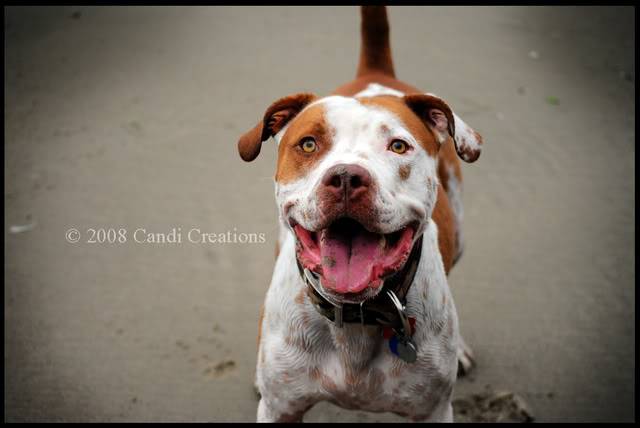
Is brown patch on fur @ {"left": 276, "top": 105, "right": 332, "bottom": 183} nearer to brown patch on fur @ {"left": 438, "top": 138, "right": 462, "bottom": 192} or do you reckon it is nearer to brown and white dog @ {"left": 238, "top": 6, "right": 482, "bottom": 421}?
brown and white dog @ {"left": 238, "top": 6, "right": 482, "bottom": 421}

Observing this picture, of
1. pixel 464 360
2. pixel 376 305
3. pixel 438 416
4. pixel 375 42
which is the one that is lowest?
pixel 464 360

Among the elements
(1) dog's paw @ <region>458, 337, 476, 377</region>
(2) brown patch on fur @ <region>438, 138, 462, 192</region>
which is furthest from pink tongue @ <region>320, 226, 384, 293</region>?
(1) dog's paw @ <region>458, 337, 476, 377</region>

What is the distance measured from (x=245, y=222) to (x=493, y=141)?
2.52 meters

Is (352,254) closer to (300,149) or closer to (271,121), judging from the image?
(300,149)

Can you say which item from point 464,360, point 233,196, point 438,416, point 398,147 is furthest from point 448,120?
point 233,196

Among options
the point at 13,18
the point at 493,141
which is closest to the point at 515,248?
the point at 493,141

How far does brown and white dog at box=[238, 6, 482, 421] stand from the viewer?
1.96 metres

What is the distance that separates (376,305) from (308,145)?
63 cm

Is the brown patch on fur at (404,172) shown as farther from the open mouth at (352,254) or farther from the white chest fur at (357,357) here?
the white chest fur at (357,357)

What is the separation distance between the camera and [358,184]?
6.15ft

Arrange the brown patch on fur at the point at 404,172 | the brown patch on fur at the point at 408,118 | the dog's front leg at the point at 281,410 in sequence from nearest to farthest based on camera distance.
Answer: the brown patch on fur at the point at 404,172
the brown patch on fur at the point at 408,118
the dog's front leg at the point at 281,410

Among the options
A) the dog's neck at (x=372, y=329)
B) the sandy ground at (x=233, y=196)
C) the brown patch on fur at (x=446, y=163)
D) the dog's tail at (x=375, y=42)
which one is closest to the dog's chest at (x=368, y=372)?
the dog's neck at (x=372, y=329)

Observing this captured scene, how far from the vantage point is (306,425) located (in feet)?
10.6

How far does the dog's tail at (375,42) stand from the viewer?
3.39m
